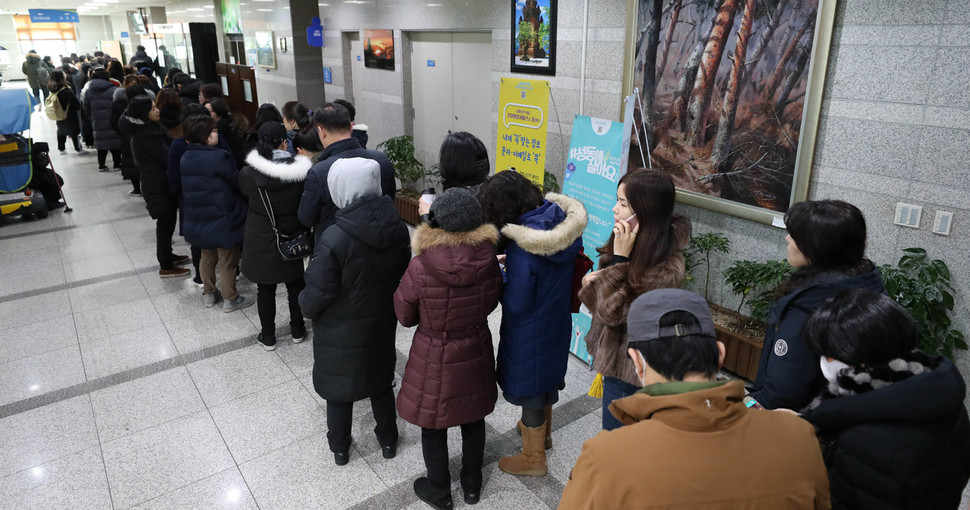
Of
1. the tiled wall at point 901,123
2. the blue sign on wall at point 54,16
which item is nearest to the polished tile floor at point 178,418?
the tiled wall at point 901,123

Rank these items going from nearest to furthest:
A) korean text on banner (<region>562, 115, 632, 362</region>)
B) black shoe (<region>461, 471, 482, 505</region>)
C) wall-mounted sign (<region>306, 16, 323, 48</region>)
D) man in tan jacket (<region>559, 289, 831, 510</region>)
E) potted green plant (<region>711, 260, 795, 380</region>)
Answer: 1. man in tan jacket (<region>559, 289, 831, 510</region>)
2. black shoe (<region>461, 471, 482, 505</region>)
3. potted green plant (<region>711, 260, 795, 380</region>)
4. korean text on banner (<region>562, 115, 632, 362</region>)
5. wall-mounted sign (<region>306, 16, 323, 48</region>)

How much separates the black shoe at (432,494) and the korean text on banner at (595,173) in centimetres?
139

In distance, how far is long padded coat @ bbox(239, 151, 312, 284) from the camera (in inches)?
145

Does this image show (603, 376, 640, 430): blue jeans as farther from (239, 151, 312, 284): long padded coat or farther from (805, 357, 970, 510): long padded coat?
(239, 151, 312, 284): long padded coat

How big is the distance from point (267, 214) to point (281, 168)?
0.34m

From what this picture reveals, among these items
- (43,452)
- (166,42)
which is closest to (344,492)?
(43,452)

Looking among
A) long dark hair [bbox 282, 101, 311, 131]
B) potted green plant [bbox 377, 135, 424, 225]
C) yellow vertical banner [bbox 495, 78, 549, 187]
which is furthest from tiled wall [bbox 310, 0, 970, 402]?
potted green plant [bbox 377, 135, 424, 225]

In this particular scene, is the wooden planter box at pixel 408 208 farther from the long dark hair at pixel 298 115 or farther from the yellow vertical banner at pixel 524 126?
the yellow vertical banner at pixel 524 126

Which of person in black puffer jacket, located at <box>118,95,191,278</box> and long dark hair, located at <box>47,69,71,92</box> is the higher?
long dark hair, located at <box>47,69,71,92</box>

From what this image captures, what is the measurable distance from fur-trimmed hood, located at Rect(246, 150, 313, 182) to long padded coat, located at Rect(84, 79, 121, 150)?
5589 millimetres

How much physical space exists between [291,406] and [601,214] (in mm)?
2162

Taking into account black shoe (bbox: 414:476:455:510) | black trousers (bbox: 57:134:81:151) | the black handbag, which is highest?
the black handbag

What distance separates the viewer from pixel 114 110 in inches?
283

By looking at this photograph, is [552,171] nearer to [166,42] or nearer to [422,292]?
[422,292]
